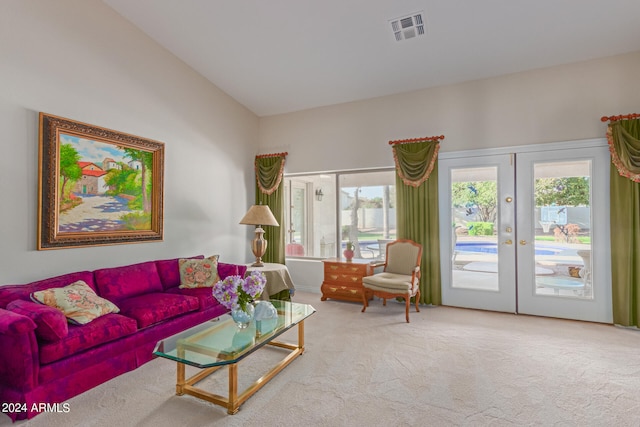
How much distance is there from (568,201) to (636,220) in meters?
0.65

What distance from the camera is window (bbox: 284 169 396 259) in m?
5.10

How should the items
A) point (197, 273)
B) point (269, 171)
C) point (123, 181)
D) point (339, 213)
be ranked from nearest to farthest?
point (123, 181)
point (197, 273)
point (339, 213)
point (269, 171)

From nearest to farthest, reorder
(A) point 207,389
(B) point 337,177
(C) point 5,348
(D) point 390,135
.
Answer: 1. (C) point 5,348
2. (A) point 207,389
3. (D) point 390,135
4. (B) point 337,177

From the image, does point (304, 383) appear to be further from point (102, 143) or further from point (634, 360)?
point (102, 143)

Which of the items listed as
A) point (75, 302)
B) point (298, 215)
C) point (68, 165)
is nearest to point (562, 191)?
point (298, 215)

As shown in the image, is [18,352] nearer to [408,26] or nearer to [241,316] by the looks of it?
[241,316]

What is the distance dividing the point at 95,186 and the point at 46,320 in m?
1.70

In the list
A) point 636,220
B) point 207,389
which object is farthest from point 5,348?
point 636,220

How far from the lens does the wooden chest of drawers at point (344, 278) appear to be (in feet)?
15.4

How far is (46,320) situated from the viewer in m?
2.24

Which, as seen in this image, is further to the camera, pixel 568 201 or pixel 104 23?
pixel 568 201

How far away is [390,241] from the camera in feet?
16.5

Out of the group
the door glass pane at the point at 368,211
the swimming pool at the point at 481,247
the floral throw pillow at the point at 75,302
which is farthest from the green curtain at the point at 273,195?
the floral throw pillow at the point at 75,302

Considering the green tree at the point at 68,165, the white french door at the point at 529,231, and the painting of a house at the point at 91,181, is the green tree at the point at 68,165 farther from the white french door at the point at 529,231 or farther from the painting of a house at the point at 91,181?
the white french door at the point at 529,231
